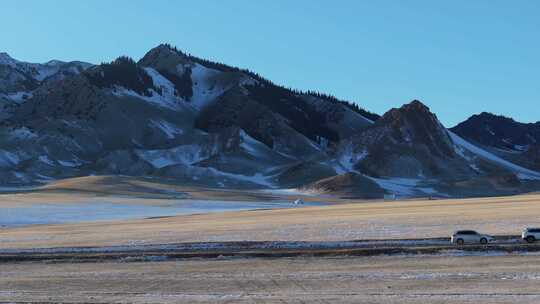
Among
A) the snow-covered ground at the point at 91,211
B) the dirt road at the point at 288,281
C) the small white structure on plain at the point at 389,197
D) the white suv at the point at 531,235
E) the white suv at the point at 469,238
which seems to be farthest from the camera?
the small white structure on plain at the point at 389,197

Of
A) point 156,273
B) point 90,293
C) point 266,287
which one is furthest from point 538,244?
point 90,293

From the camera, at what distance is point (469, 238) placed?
35812 mm

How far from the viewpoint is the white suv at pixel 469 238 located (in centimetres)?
3569

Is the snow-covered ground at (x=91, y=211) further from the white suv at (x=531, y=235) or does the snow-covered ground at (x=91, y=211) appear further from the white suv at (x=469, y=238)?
the white suv at (x=531, y=235)

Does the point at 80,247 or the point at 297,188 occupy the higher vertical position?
the point at 297,188

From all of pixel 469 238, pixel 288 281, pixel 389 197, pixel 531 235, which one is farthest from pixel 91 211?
pixel 389 197

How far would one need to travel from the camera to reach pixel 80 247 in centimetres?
4138

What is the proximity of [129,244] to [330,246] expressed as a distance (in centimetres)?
1204

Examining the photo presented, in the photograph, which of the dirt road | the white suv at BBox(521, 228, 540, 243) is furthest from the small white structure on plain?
the dirt road

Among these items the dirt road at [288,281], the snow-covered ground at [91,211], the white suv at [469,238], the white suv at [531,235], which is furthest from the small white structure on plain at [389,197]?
the dirt road at [288,281]

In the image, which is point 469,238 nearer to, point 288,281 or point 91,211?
point 288,281

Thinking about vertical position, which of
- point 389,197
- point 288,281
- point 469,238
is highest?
point 389,197

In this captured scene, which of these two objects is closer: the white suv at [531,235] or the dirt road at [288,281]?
the dirt road at [288,281]

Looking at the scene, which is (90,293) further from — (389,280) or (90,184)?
(90,184)
